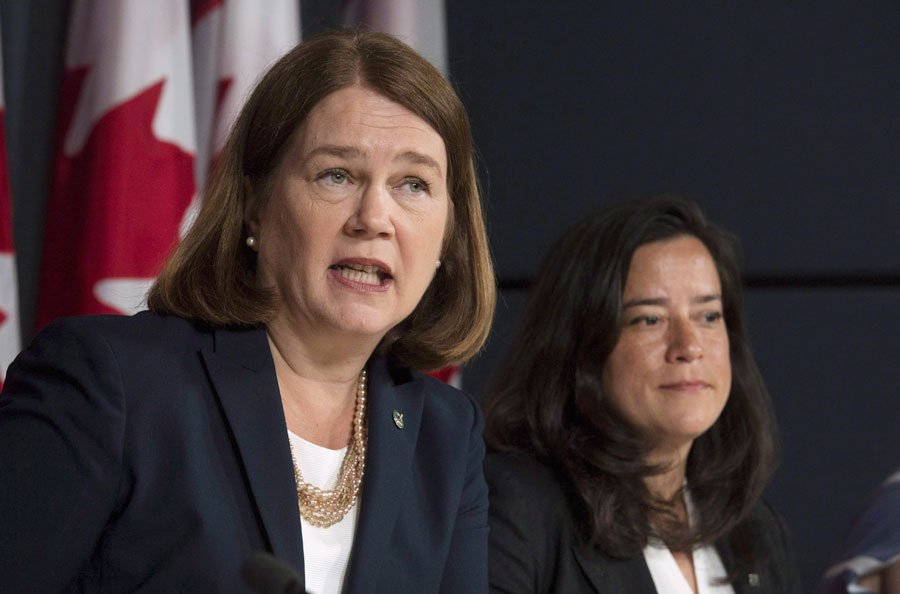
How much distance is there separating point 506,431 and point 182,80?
2.98 ft

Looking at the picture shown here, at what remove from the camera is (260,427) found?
1.25 metres

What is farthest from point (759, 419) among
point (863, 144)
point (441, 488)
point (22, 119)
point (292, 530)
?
point (22, 119)

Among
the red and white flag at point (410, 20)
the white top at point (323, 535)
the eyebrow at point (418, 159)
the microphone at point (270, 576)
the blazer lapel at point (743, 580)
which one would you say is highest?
the red and white flag at point (410, 20)

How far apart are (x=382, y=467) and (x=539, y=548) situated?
563mm

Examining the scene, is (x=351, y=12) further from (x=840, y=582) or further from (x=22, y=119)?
(x=840, y=582)

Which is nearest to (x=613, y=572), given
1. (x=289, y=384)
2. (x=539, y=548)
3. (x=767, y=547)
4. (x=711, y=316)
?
(x=539, y=548)

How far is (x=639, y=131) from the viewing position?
102 inches

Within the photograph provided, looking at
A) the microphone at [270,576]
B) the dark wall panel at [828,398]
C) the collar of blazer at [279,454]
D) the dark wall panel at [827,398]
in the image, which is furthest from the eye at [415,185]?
the dark wall panel at [828,398]

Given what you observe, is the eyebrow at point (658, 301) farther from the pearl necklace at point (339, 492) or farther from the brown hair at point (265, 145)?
the pearl necklace at point (339, 492)

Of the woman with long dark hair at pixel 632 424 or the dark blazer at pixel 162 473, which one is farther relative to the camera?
the woman with long dark hair at pixel 632 424

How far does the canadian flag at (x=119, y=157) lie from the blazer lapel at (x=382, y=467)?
0.73 meters

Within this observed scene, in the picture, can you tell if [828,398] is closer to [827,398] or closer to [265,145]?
[827,398]

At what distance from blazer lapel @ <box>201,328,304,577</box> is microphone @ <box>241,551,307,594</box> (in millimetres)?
355

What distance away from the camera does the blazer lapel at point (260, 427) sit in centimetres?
121
